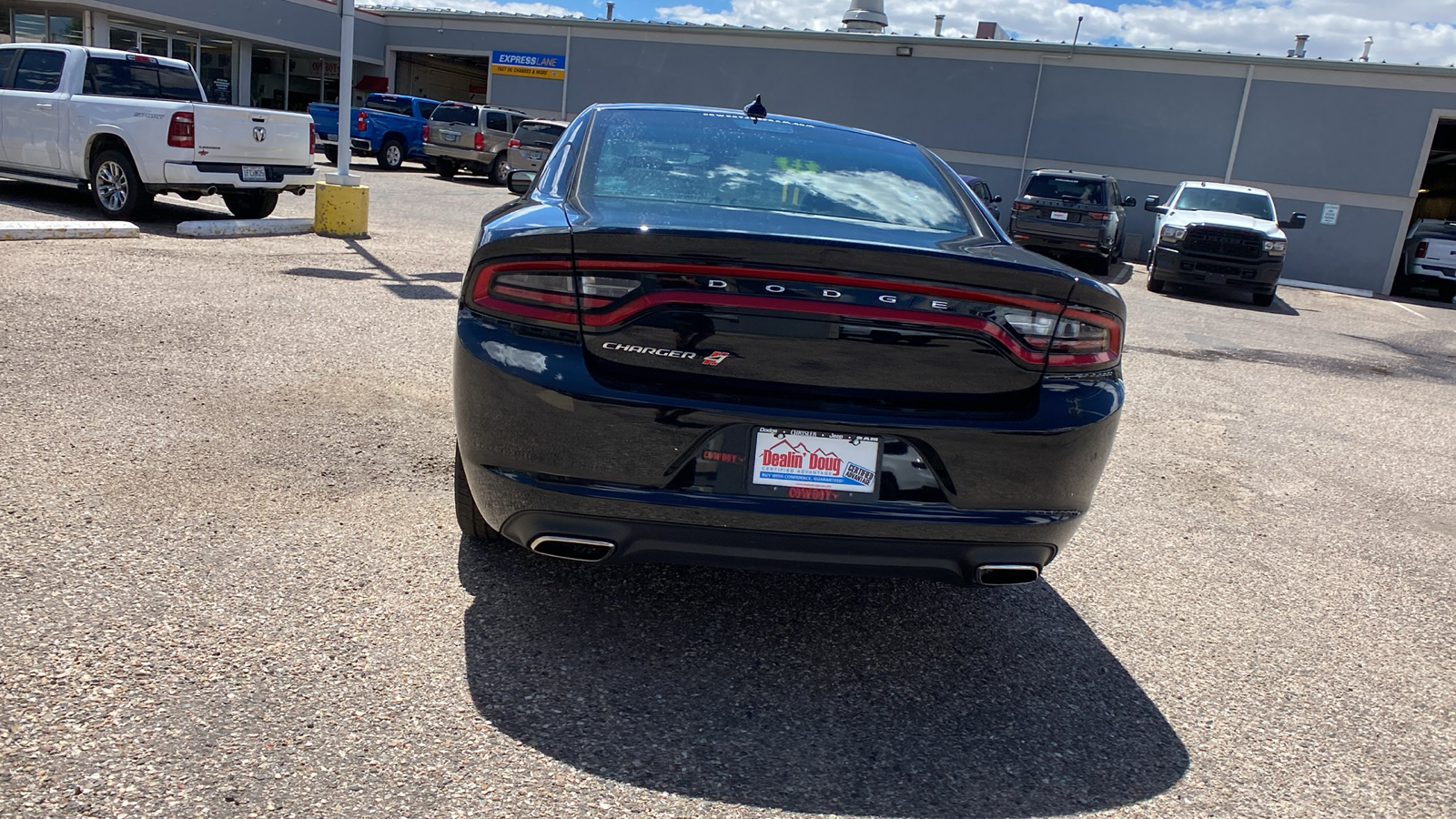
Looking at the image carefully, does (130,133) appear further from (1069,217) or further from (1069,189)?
(1069,189)

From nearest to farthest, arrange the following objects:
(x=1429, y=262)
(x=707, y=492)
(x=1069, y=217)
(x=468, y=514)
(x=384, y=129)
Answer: (x=707, y=492) → (x=468, y=514) → (x=1069, y=217) → (x=1429, y=262) → (x=384, y=129)

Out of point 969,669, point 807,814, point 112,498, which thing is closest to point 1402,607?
point 969,669

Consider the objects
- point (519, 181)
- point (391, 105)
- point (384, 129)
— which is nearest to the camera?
point (519, 181)

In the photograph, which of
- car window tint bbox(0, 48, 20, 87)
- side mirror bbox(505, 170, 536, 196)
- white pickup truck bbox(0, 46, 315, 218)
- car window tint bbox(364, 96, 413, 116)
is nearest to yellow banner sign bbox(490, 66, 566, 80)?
car window tint bbox(364, 96, 413, 116)

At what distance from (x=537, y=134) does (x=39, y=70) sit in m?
11.9

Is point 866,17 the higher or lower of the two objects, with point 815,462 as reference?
higher

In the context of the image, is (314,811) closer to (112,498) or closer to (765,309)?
(765,309)

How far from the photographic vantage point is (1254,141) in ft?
74.6

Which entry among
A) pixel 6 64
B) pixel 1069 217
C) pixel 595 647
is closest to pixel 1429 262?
pixel 1069 217

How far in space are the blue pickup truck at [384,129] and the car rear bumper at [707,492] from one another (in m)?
23.5

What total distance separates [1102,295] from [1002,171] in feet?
77.1

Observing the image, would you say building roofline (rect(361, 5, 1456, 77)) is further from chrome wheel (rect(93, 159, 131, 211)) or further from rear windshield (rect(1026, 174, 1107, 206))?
chrome wheel (rect(93, 159, 131, 211))

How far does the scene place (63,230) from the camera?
9.25m

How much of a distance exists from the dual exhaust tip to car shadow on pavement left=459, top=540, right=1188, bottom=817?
0.35 metres
